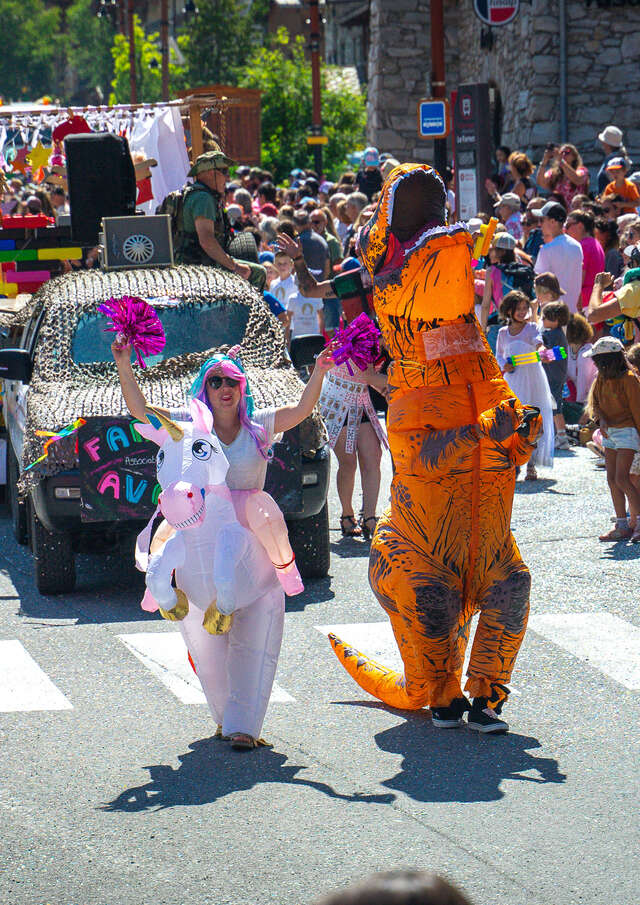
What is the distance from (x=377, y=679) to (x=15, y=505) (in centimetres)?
456

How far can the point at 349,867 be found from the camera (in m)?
4.66

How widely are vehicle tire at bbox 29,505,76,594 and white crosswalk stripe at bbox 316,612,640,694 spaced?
5.01ft

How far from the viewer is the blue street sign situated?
17047mm

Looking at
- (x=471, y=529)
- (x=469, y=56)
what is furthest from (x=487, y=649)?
(x=469, y=56)

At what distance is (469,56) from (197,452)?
95.2ft

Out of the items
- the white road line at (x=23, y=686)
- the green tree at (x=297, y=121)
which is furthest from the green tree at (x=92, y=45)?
the white road line at (x=23, y=686)

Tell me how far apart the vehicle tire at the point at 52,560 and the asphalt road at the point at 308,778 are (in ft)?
0.72

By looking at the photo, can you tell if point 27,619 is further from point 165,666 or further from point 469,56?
point 469,56

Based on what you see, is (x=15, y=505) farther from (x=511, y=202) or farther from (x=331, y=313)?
(x=511, y=202)

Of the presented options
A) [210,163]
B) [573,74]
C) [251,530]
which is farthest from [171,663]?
[573,74]

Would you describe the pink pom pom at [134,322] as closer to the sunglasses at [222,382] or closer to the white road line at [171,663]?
the sunglasses at [222,382]

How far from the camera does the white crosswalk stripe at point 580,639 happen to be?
713 centimetres

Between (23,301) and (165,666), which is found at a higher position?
(23,301)

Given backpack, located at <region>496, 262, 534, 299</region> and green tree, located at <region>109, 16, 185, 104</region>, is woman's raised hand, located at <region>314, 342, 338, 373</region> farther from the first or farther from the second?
green tree, located at <region>109, 16, 185, 104</region>
